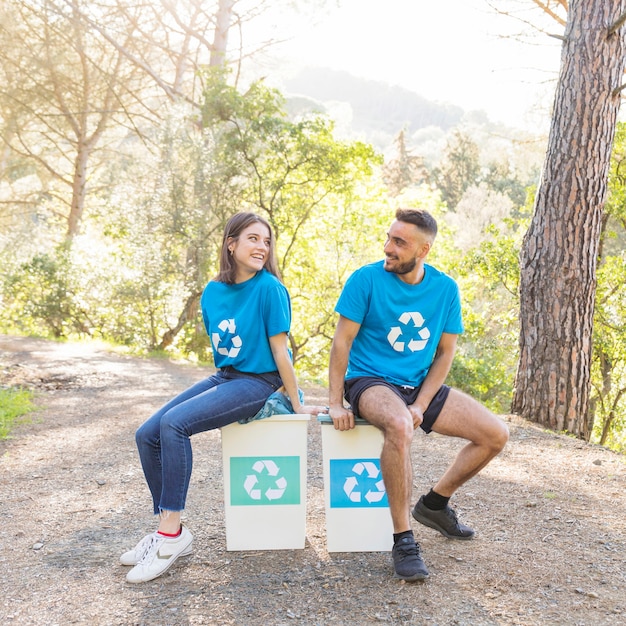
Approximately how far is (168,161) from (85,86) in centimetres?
614

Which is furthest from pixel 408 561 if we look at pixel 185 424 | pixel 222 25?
pixel 222 25

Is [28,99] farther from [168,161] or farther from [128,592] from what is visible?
[128,592]

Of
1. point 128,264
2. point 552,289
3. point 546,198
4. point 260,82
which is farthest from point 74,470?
point 260,82

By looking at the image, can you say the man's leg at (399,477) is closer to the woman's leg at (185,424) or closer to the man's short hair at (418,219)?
the woman's leg at (185,424)

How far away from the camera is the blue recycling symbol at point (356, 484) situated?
267cm

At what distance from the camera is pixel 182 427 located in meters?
2.55

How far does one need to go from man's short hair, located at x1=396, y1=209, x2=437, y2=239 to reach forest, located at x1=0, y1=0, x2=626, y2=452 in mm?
2963

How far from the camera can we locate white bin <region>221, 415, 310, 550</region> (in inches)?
105

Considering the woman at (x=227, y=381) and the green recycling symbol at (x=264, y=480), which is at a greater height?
the woman at (x=227, y=381)

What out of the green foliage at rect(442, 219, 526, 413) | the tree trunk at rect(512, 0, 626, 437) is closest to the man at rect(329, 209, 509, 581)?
the tree trunk at rect(512, 0, 626, 437)

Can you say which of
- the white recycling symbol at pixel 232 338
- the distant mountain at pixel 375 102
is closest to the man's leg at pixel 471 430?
the white recycling symbol at pixel 232 338

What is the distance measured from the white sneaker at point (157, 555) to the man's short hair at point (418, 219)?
158 cm

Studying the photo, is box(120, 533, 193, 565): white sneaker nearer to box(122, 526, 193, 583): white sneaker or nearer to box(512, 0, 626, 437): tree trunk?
box(122, 526, 193, 583): white sneaker

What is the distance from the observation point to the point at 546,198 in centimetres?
548
